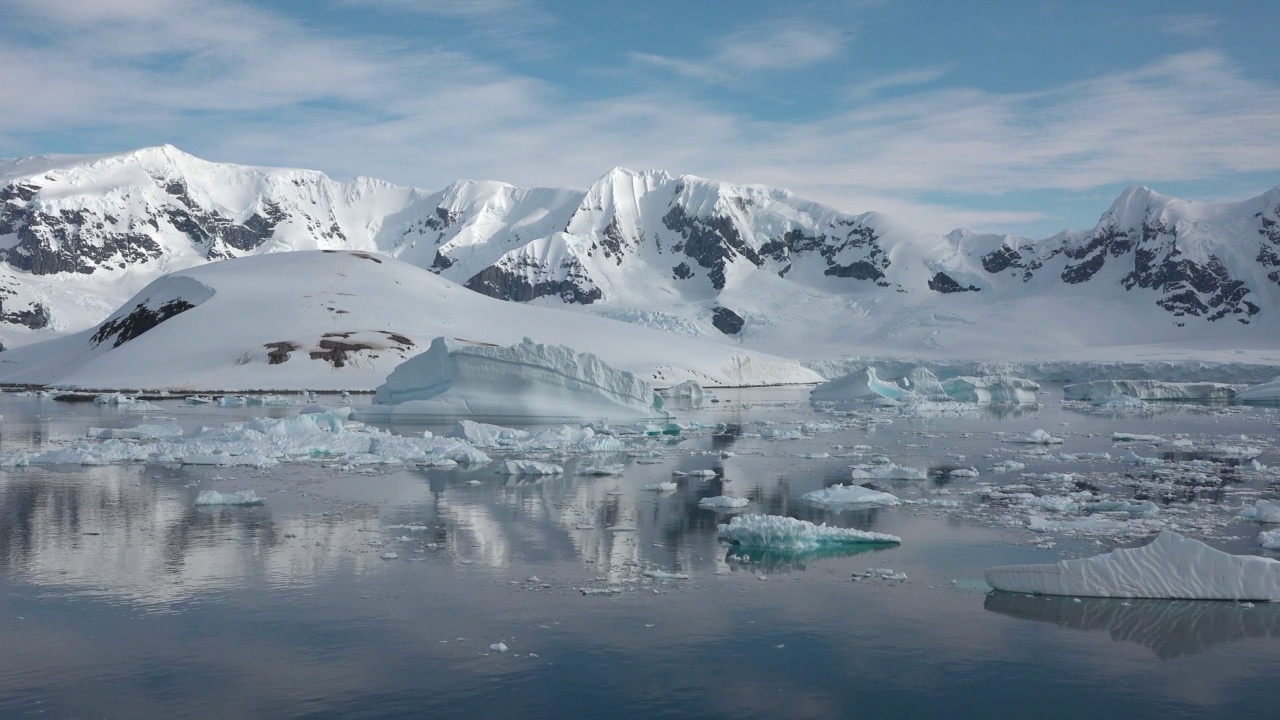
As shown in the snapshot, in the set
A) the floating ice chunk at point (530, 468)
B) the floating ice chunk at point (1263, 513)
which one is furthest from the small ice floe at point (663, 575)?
the floating ice chunk at point (1263, 513)

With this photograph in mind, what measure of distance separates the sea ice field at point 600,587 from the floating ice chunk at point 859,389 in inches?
1240

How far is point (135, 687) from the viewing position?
9.20m

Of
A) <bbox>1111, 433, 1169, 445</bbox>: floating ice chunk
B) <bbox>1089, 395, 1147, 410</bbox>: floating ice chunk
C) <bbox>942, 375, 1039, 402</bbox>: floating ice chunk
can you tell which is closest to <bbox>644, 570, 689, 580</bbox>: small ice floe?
<bbox>1111, 433, 1169, 445</bbox>: floating ice chunk

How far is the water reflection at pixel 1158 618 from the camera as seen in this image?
35.8 feet

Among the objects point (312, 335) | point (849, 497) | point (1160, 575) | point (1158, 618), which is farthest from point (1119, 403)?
point (312, 335)

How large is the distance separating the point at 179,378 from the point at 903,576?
2473 inches

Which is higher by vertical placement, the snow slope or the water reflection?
the snow slope

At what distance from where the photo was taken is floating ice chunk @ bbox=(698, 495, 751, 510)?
1888 cm

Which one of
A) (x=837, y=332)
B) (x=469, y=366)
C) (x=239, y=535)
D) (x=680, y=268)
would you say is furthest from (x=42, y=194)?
(x=239, y=535)

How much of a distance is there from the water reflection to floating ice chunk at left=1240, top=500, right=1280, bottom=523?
5.86 metres

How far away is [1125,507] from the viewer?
18109 mm

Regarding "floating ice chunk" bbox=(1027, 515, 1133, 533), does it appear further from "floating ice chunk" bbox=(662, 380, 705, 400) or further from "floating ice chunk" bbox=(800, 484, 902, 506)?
"floating ice chunk" bbox=(662, 380, 705, 400)

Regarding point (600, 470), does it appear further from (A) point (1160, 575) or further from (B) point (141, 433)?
(B) point (141, 433)

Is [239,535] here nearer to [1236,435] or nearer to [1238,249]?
[1236,435]
